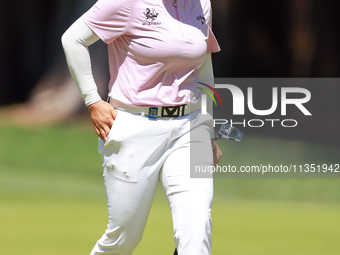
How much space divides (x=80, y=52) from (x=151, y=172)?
62 cm

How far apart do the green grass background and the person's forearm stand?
5.60ft

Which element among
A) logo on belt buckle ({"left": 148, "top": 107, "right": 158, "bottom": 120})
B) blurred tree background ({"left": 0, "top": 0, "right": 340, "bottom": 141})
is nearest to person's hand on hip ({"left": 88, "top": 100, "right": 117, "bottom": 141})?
logo on belt buckle ({"left": 148, "top": 107, "right": 158, "bottom": 120})

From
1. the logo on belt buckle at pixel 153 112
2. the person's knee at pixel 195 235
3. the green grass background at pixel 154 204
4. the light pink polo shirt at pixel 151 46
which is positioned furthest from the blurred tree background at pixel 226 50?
the person's knee at pixel 195 235

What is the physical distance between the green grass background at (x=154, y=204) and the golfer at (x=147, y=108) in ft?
4.98

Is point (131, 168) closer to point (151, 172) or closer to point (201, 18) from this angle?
point (151, 172)

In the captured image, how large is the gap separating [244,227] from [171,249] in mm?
848

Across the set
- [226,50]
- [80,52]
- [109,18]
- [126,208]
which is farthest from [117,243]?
[226,50]

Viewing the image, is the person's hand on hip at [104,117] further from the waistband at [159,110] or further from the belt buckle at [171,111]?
the belt buckle at [171,111]

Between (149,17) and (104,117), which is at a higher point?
(149,17)

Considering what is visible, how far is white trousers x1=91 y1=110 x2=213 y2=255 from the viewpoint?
2.38m

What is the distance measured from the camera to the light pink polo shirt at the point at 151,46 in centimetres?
240

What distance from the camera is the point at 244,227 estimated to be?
15.0ft

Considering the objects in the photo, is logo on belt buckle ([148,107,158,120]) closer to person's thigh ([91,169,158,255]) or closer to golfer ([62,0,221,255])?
golfer ([62,0,221,255])

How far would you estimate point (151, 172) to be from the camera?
2459 mm
